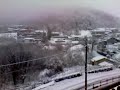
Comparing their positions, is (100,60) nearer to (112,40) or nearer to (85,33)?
(112,40)

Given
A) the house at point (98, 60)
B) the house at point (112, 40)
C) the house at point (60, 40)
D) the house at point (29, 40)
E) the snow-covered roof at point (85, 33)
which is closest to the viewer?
the house at point (29, 40)

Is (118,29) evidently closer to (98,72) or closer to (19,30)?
(98,72)

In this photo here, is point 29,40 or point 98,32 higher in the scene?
point 98,32

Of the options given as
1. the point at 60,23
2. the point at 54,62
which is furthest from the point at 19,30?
the point at 54,62

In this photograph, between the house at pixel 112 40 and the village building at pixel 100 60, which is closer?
the village building at pixel 100 60

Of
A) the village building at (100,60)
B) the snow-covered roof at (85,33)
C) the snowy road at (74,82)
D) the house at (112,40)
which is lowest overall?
the snowy road at (74,82)

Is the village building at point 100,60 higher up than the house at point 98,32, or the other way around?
the house at point 98,32

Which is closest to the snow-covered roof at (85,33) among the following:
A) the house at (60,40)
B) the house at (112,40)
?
the house at (60,40)

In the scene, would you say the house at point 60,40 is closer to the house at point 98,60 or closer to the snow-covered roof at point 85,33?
the snow-covered roof at point 85,33

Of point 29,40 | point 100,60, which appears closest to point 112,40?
point 100,60

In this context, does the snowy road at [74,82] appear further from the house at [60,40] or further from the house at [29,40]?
the house at [29,40]

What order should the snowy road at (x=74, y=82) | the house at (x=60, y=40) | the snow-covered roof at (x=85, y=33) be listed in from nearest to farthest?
Result: the snowy road at (x=74, y=82) → the snow-covered roof at (x=85, y=33) → the house at (x=60, y=40)

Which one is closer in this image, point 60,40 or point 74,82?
point 74,82
